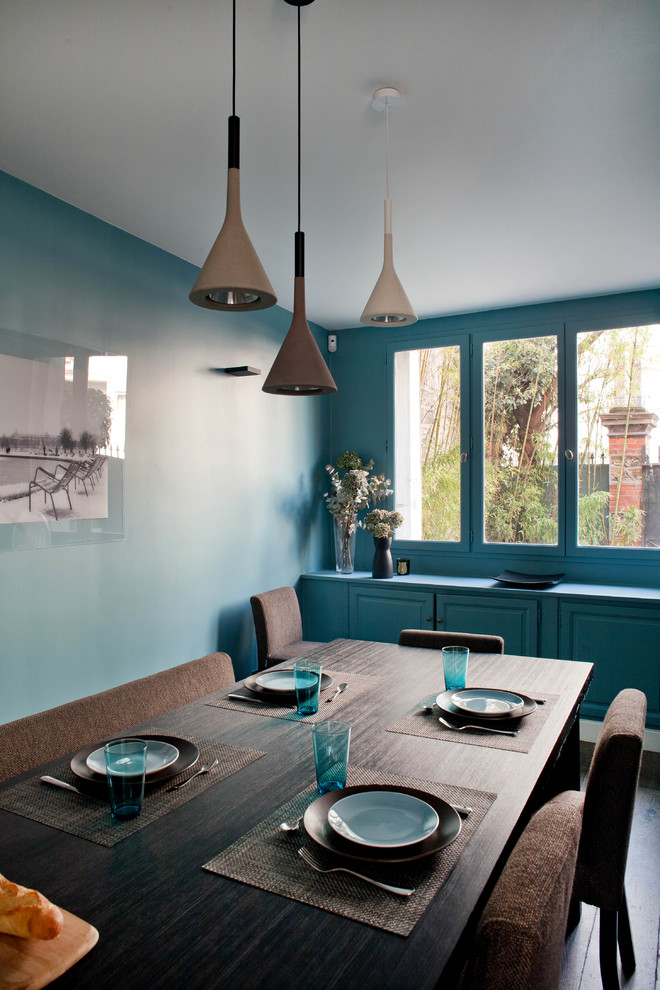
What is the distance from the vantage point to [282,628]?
367cm

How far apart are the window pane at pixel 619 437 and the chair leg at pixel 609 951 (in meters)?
2.65

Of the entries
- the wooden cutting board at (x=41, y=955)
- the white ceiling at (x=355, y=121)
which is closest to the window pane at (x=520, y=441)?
the white ceiling at (x=355, y=121)

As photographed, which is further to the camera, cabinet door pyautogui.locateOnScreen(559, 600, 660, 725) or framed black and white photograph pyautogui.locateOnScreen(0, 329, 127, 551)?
cabinet door pyautogui.locateOnScreen(559, 600, 660, 725)

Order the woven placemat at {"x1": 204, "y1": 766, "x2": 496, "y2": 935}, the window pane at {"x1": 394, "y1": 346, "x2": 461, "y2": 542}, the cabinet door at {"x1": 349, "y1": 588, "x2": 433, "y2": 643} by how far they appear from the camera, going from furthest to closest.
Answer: the window pane at {"x1": 394, "y1": 346, "x2": 461, "y2": 542}
the cabinet door at {"x1": 349, "y1": 588, "x2": 433, "y2": 643}
the woven placemat at {"x1": 204, "y1": 766, "x2": 496, "y2": 935}

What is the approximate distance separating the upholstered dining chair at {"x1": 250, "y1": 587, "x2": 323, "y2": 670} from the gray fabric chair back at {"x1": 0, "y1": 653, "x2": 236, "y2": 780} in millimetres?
1299

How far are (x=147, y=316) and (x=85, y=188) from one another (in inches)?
25.0

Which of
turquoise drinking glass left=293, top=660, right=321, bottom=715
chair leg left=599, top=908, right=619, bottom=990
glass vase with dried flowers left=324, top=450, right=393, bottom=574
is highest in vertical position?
glass vase with dried flowers left=324, top=450, right=393, bottom=574

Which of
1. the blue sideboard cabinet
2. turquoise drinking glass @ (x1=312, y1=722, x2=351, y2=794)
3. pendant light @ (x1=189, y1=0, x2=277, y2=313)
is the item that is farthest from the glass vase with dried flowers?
turquoise drinking glass @ (x1=312, y1=722, x2=351, y2=794)

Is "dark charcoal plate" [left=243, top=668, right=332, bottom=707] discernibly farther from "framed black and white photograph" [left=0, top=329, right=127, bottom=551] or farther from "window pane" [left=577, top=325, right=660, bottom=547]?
"window pane" [left=577, top=325, right=660, bottom=547]

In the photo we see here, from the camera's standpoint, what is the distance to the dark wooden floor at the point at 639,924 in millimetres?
1860

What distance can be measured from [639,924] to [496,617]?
1846 mm

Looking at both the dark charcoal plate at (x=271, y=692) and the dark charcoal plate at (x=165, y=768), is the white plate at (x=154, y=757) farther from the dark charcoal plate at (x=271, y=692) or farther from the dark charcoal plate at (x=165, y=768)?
the dark charcoal plate at (x=271, y=692)

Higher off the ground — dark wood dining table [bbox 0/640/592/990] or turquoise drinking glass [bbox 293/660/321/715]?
turquoise drinking glass [bbox 293/660/321/715]

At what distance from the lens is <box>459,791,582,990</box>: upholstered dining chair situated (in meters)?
0.77
